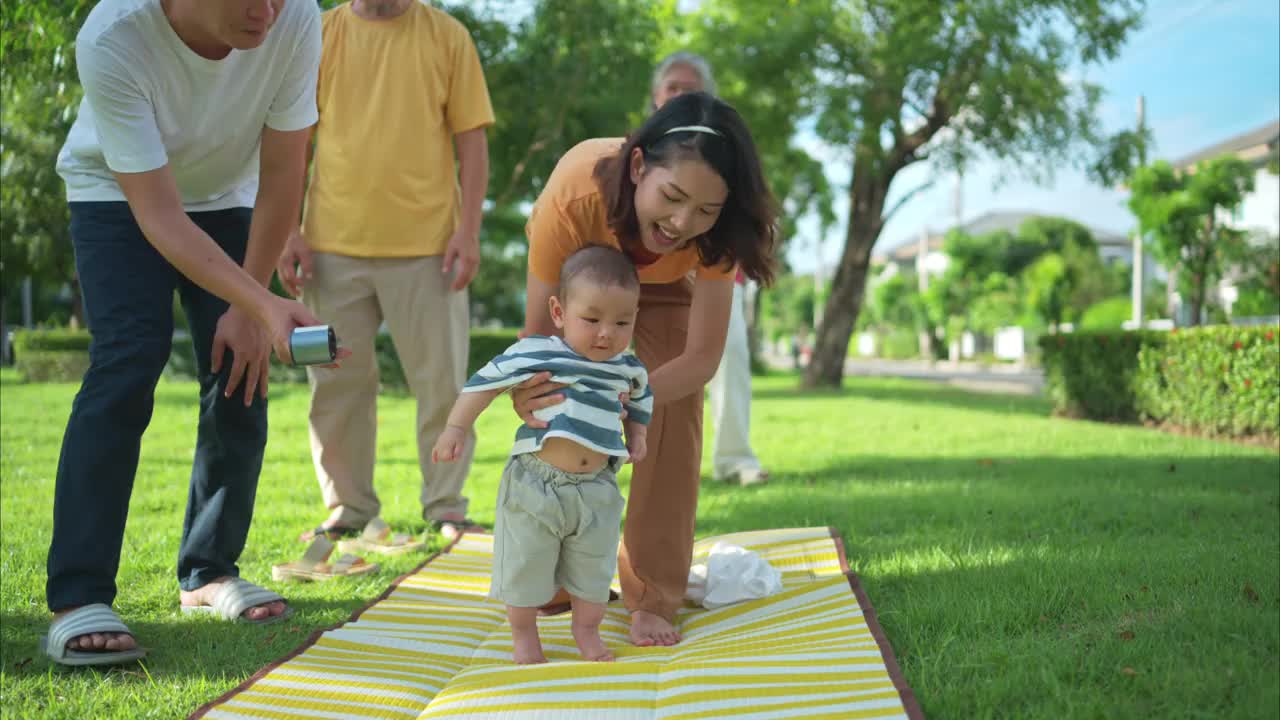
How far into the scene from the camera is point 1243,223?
3081cm

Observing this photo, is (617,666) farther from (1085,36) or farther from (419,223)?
(1085,36)

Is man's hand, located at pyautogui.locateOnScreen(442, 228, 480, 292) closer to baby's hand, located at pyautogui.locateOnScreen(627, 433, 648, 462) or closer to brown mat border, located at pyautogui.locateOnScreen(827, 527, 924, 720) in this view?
baby's hand, located at pyautogui.locateOnScreen(627, 433, 648, 462)

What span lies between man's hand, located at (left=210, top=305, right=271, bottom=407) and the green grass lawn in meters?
0.70

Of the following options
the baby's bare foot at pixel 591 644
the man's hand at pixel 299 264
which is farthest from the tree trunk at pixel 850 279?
the baby's bare foot at pixel 591 644

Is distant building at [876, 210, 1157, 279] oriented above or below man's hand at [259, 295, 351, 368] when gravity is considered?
above

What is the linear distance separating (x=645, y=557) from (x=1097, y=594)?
1244 mm

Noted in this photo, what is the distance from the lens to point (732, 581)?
3.27 meters

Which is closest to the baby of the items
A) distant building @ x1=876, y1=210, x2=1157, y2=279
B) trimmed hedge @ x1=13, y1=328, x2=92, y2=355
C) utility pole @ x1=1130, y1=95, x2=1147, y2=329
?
utility pole @ x1=1130, y1=95, x2=1147, y2=329

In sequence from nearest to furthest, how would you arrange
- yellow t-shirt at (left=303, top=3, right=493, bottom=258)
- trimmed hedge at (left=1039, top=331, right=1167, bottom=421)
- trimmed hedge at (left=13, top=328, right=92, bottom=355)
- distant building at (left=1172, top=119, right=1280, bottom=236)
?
yellow t-shirt at (left=303, top=3, right=493, bottom=258) → trimmed hedge at (left=1039, top=331, right=1167, bottom=421) → distant building at (left=1172, top=119, right=1280, bottom=236) → trimmed hedge at (left=13, top=328, right=92, bottom=355)

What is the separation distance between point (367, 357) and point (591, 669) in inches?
90.5

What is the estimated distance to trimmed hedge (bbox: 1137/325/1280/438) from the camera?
27.3ft

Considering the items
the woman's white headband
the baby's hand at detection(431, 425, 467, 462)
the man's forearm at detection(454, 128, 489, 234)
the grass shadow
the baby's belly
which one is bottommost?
the grass shadow

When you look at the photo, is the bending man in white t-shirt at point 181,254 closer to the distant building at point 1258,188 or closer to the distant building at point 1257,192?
the distant building at point 1257,192

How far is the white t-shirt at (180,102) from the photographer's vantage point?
8.51ft
